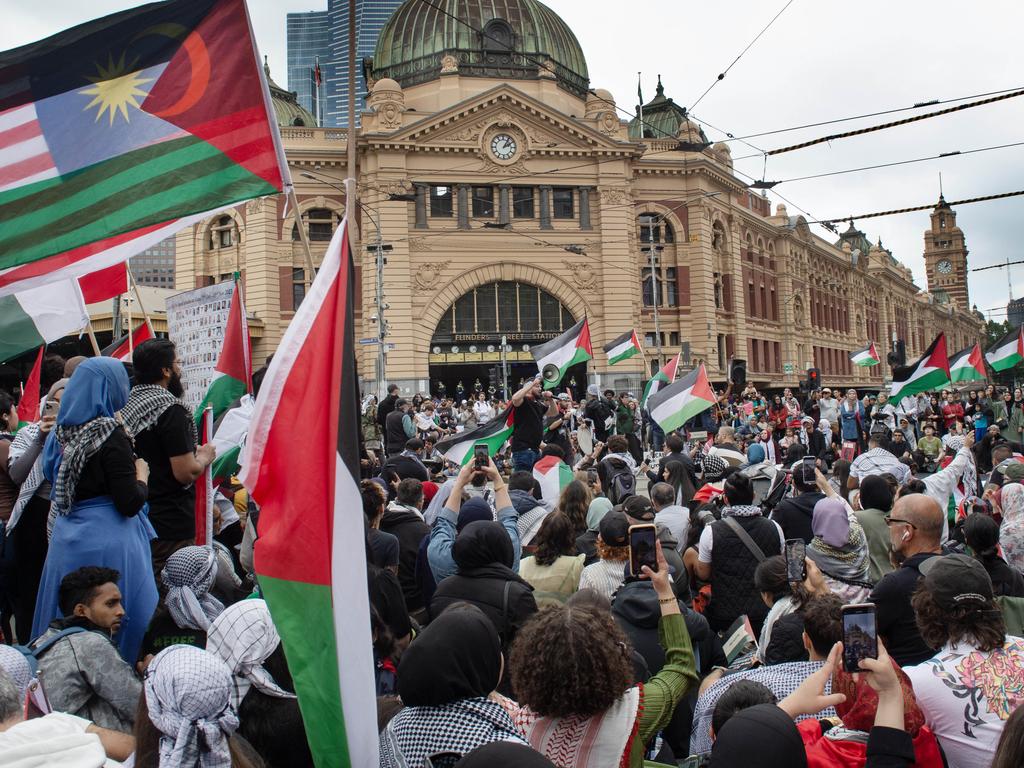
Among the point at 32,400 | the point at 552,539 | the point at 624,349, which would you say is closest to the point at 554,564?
the point at 552,539

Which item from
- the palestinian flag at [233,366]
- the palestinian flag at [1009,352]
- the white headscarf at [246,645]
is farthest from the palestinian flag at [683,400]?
the white headscarf at [246,645]

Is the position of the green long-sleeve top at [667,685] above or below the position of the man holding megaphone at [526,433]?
below

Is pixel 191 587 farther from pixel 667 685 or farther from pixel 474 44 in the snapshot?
pixel 474 44

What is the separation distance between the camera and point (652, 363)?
44.2m

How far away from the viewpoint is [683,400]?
1426cm

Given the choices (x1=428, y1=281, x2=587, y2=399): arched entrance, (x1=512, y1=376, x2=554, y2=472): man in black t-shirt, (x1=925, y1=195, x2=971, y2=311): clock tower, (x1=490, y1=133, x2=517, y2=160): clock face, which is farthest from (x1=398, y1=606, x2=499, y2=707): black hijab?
(x1=925, y1=195, x2=971, y2=311): clock tower

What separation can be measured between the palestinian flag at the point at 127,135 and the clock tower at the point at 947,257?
6225 inches

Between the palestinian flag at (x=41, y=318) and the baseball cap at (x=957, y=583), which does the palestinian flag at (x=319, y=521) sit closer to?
the baseball cap at (x=957, y=583)

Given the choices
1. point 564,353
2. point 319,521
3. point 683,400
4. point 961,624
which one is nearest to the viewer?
point 319,521

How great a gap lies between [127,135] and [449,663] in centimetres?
385

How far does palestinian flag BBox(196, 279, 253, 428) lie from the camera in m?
6.84

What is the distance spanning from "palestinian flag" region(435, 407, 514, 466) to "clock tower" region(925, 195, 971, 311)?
152m

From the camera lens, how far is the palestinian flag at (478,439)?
1107 centimetres

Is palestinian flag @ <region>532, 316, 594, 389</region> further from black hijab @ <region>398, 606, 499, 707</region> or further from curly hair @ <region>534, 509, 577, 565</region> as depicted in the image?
black hijab @ <region>398, 606, 499, 707</region>
